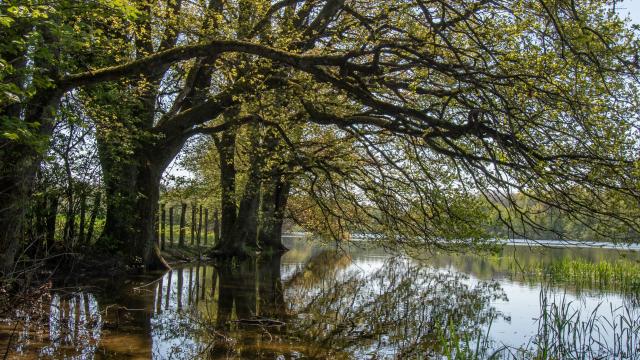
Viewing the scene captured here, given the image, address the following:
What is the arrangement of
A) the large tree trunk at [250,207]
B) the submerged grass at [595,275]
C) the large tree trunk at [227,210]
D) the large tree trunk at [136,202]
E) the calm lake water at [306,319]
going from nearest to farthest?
the calm lake water at [306,319], the large tree trunk at [136,202], the submerged grass at [595,275], the large tree trunk at [250,207], the large tree trunk at [227,210]

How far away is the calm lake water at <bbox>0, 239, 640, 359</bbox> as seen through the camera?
25.3ft

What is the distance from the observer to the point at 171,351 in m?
7.56

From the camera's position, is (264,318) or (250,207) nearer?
(264,318)

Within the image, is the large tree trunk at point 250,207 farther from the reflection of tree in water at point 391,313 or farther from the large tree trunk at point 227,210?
the reflection of tree in water at point 391,313

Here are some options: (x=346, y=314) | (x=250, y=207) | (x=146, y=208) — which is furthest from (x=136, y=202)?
(x=250, y=207)

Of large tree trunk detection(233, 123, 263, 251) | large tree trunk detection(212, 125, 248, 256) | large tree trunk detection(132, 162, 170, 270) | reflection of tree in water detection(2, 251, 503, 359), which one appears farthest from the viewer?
large tree trunk detection(212, 125, 248, 256)

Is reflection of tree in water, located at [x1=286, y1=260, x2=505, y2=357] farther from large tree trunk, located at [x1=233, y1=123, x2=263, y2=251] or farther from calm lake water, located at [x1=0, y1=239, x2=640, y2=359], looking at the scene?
large tree trunk, located at [x1=233, y1=123, x2=263, y2=251]

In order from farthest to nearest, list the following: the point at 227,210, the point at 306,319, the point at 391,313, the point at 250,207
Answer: the point at 227,210 < the point at 250,207 < the point at 391,313 < the point at 306,319

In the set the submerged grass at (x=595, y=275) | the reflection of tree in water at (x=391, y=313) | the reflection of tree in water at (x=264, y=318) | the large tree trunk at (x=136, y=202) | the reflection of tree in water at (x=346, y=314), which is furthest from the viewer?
the submerged grass at (x=595, y=275)

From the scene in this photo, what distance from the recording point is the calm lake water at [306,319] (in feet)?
25.3

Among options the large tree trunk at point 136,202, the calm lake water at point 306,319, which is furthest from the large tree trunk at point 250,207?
the calm lake water at point 306,319

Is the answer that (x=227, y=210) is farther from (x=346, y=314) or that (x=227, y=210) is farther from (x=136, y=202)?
(x=346, y=314)

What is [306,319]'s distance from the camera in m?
10.3

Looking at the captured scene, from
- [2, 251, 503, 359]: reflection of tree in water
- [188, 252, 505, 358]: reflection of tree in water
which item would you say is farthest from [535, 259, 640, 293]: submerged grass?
[2, 251, 503, 359]: reflection of tree in water
